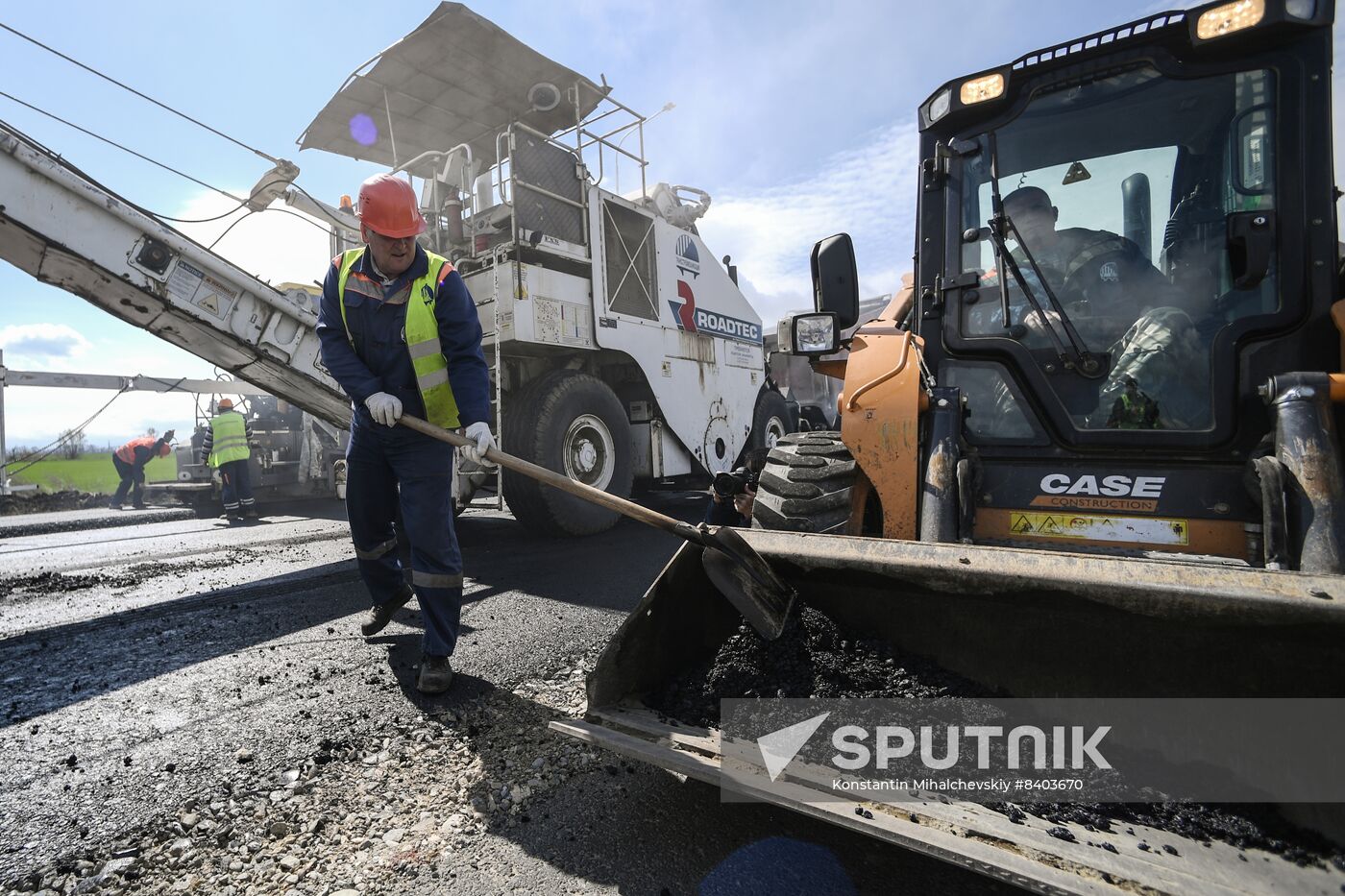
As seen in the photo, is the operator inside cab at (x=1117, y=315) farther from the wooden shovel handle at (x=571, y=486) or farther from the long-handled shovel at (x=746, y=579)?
the wooden shovel handle at (x=571, y=486)

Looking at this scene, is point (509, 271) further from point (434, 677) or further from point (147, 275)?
point (434, 677)

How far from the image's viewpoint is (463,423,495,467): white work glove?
2.62 m

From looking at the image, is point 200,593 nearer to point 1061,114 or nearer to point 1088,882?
point 1088,882

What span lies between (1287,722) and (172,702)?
11.2 feet

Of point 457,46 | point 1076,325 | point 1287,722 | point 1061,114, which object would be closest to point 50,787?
point 1287,722

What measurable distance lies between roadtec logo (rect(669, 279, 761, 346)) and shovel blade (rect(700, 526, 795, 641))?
5.40 metres

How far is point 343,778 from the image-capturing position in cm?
194

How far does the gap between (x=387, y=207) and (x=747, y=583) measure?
6.69ft

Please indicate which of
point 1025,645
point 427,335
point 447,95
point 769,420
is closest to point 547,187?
point 447,95

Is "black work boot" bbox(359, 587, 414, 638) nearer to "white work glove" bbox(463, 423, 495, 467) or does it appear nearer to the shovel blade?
"white work glove" bbox(463, 423, 495, 467)

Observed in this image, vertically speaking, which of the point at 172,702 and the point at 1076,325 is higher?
the point at 1076,325

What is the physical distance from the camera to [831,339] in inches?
110

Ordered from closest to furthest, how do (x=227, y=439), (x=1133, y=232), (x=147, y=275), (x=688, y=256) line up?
1. (x=1133, y=232)
2. (x=147, y=275)
3. (x=688, y=256)
4. (x=227, y=439)

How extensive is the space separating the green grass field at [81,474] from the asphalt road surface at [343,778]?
11.3 meters
